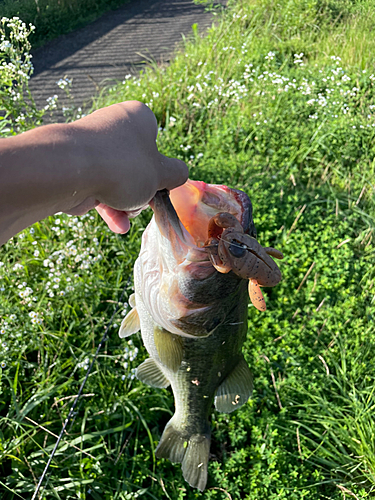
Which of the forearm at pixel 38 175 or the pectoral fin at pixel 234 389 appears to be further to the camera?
the pectoral fin at pixel 234 389

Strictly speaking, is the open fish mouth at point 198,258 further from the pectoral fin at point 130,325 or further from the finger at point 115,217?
the pectoral fin at point 130,325

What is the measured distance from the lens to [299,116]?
5.10m

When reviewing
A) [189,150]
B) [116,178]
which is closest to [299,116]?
[189,150]

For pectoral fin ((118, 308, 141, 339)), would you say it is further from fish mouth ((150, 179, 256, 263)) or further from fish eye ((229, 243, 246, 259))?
fish eye ((229, 243, 246, 259))

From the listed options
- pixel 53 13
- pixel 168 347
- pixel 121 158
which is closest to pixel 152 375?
pixel 168 347

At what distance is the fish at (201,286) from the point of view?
111cm

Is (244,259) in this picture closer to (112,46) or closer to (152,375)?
(152,375)

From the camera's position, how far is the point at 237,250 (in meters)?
1.06

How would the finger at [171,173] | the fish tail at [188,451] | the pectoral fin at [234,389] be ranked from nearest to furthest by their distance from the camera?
the finger at [171,173], the pectoral fin at [234,389], the fish tail at [188,451]

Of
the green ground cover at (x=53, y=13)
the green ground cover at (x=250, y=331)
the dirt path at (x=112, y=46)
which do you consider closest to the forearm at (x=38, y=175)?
the green ground cover at (x=250, y=331)

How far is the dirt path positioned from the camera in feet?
22.5

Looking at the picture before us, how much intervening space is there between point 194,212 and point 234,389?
2.48 feet

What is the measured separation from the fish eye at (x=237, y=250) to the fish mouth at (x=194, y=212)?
14 cm

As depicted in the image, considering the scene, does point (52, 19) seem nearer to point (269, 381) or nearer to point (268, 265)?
point (269, 381)
